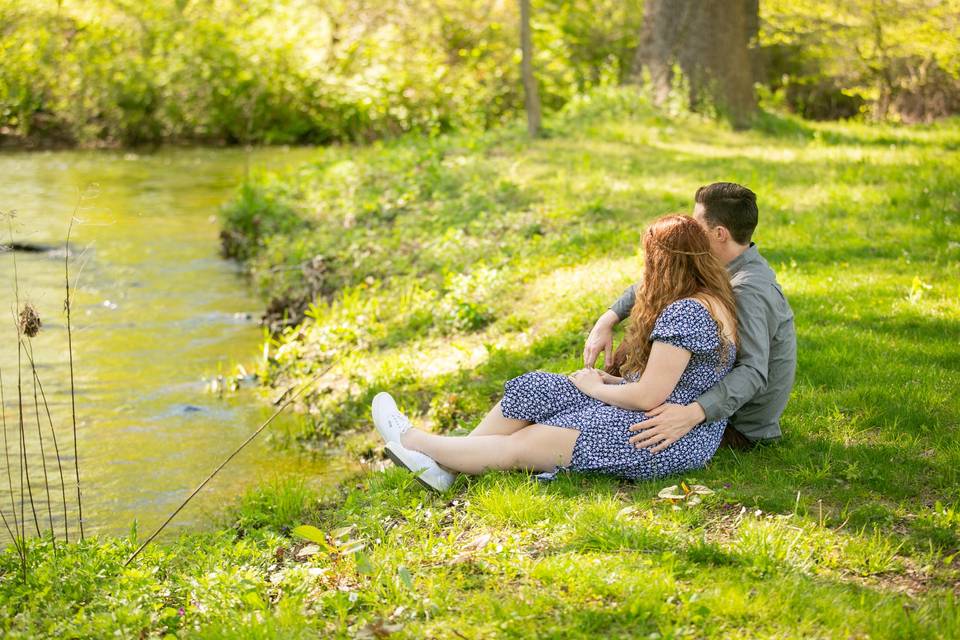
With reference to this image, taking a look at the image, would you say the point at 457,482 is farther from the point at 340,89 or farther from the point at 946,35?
the point at 340,89

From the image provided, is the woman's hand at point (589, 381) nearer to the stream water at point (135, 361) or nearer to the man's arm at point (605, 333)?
the man's arm at point (605, 333)

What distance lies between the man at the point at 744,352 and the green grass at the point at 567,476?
0.21m

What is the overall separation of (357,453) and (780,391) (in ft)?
9.37

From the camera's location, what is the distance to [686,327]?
4355 millimetres

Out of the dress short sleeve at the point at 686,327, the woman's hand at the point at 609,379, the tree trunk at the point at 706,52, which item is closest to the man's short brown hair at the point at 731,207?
the dress short sleeve at the point at 686,327

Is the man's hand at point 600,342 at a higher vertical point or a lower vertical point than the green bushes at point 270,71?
lower

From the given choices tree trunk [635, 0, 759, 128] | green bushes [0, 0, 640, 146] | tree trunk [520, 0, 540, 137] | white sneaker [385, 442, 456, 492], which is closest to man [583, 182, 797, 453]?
white sneaker [385, 442, 456, 492]

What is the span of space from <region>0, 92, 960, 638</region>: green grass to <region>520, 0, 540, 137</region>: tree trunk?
7.46 feet

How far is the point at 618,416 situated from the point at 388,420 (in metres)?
1.23

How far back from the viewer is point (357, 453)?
21.0 ft

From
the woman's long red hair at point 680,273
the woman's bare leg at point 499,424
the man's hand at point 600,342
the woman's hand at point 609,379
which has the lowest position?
the woman's bare leg at point 499,424

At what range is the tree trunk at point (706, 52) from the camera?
14250mm

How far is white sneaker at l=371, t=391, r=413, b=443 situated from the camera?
16.3ft

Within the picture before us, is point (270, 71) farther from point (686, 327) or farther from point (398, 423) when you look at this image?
point (686, 327)
